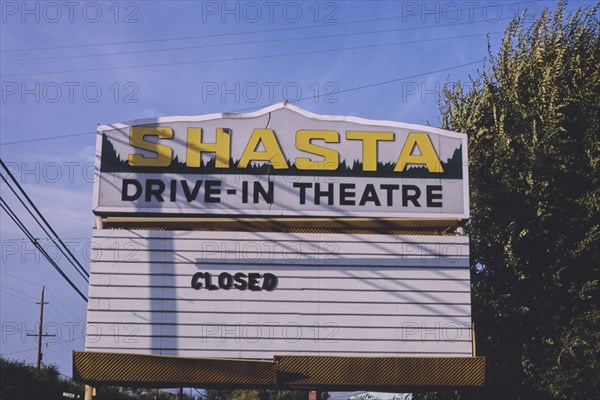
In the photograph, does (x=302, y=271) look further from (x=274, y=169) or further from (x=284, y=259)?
(x=274, y=169)

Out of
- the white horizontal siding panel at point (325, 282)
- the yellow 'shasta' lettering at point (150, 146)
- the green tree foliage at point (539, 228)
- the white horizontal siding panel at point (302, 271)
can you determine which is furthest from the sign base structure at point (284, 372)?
the green tree foliage at point (539, 228)

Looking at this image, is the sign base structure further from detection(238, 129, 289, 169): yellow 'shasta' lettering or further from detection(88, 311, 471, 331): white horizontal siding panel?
detection(238, 129, 289, 169): yellow 'shasta' lettering

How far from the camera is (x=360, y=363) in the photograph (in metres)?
14.7

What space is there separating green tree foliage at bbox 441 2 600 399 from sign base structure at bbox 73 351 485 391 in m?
6.32

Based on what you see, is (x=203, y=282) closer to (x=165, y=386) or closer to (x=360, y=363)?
(x=165, y=386)

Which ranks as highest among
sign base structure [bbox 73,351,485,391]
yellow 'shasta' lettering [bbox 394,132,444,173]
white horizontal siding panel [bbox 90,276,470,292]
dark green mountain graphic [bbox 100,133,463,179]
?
yellow 'shasta' lettering [bbox 394,132,444,173]

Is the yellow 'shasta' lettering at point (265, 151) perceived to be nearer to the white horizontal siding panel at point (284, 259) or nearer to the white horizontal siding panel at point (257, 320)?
the white horizontal siding panel at point (284, 259)

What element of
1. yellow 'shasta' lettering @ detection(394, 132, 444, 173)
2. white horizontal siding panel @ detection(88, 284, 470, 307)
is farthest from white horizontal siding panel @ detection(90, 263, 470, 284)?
yellow 'shasta' lettering @ detection(394, 132, 444, 173)

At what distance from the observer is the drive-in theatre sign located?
14734 mm

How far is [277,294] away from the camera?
599 inches

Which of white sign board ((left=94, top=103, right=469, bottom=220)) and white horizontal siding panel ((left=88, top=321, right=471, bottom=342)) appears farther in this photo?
white sign board ((left=94, top=103, right=469, bottom=220))

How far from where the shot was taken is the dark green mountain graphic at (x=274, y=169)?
619 inches

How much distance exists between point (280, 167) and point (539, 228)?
8942 millimetres

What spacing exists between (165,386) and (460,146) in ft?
25.5
